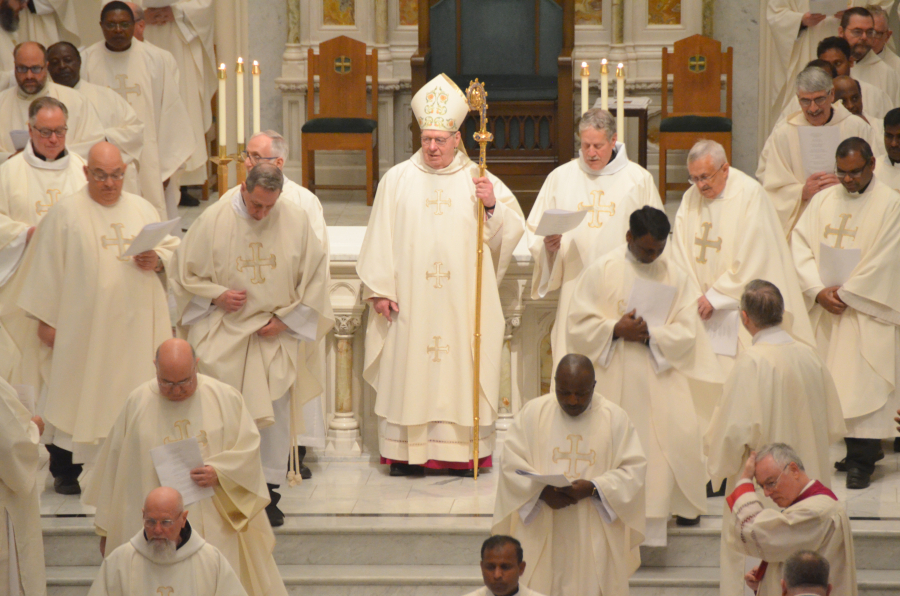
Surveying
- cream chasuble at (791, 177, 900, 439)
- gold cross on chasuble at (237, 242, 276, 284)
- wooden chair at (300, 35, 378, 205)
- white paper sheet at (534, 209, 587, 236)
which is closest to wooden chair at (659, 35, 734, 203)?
wooden chair at (300, 35, 378, 205)

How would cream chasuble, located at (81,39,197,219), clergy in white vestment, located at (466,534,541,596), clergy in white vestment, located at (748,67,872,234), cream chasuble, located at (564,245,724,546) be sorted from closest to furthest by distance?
clergy in white vestment, located at (466,534,541,596)
cream chasuble, located at (564,245,724,546)
clergy in white vestment, located at (748,67,872,234)
cream chasuble, located at (81,39,197,219)

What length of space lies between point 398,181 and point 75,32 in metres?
3.98

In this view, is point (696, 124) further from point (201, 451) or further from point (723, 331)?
point (201, 451)

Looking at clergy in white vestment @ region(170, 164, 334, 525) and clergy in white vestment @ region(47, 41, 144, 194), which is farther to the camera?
clergy in white vestment @ region(47, 41, 144, 194)

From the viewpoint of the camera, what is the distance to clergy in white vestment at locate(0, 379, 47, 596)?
586 centimetres

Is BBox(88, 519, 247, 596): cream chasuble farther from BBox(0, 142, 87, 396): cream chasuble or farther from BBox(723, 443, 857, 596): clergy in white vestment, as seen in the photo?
BBox(0, 142, 87, 396): cream chasuble

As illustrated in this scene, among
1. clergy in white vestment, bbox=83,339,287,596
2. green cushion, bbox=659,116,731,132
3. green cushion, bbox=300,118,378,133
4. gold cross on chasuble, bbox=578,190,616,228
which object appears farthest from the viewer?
green cushion, bbox=300,118,378,133

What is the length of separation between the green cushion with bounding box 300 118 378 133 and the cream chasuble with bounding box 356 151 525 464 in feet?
11.6

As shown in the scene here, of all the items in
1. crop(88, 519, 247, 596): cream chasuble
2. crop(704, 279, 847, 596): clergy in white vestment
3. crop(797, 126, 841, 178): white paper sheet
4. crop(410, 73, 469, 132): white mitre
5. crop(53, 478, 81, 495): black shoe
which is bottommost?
crop(53, 478, 81, 495): black shoe

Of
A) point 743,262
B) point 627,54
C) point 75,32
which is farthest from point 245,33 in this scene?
point 743,262

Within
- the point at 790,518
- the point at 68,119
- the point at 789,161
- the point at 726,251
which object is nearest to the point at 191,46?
the point at 68,119

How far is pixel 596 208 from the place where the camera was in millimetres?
7449

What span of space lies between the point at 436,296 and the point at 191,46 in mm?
4316

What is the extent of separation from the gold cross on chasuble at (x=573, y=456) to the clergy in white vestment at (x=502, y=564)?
0.75 m
